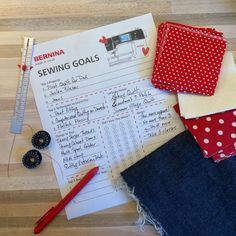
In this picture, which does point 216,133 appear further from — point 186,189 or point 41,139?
point 41,139

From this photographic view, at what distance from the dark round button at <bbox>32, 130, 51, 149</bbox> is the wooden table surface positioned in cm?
2

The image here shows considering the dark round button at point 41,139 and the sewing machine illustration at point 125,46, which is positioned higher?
the sewing machine illustration at point 125,46

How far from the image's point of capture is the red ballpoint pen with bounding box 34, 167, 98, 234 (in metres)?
0.66

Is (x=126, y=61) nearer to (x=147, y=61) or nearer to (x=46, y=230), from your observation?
(x=147, y=61)

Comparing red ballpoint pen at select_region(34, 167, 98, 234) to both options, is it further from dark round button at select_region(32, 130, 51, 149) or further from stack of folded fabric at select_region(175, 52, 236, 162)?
stack of folded fabric at select_region(175, 52, 236, 162)

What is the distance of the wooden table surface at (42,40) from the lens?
66 cm

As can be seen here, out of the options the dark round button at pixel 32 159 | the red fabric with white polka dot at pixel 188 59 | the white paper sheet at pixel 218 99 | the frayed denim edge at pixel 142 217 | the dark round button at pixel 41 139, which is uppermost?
the red fabric with white polka dot at pixel 188 59

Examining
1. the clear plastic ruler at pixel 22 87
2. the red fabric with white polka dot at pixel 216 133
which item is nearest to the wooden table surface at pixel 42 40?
the clear plastic ruler at pixel 22 87

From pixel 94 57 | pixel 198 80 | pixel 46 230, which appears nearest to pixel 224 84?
pixel 198 80

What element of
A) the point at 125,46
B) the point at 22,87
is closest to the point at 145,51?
the point at 125,46

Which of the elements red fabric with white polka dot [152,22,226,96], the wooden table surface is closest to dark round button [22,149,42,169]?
the wooden table surface

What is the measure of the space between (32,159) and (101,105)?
176mm

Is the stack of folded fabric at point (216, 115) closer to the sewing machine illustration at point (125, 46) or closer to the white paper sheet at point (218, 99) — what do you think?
the white paper sheet at point (218, 99)

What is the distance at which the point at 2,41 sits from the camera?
0.74m
